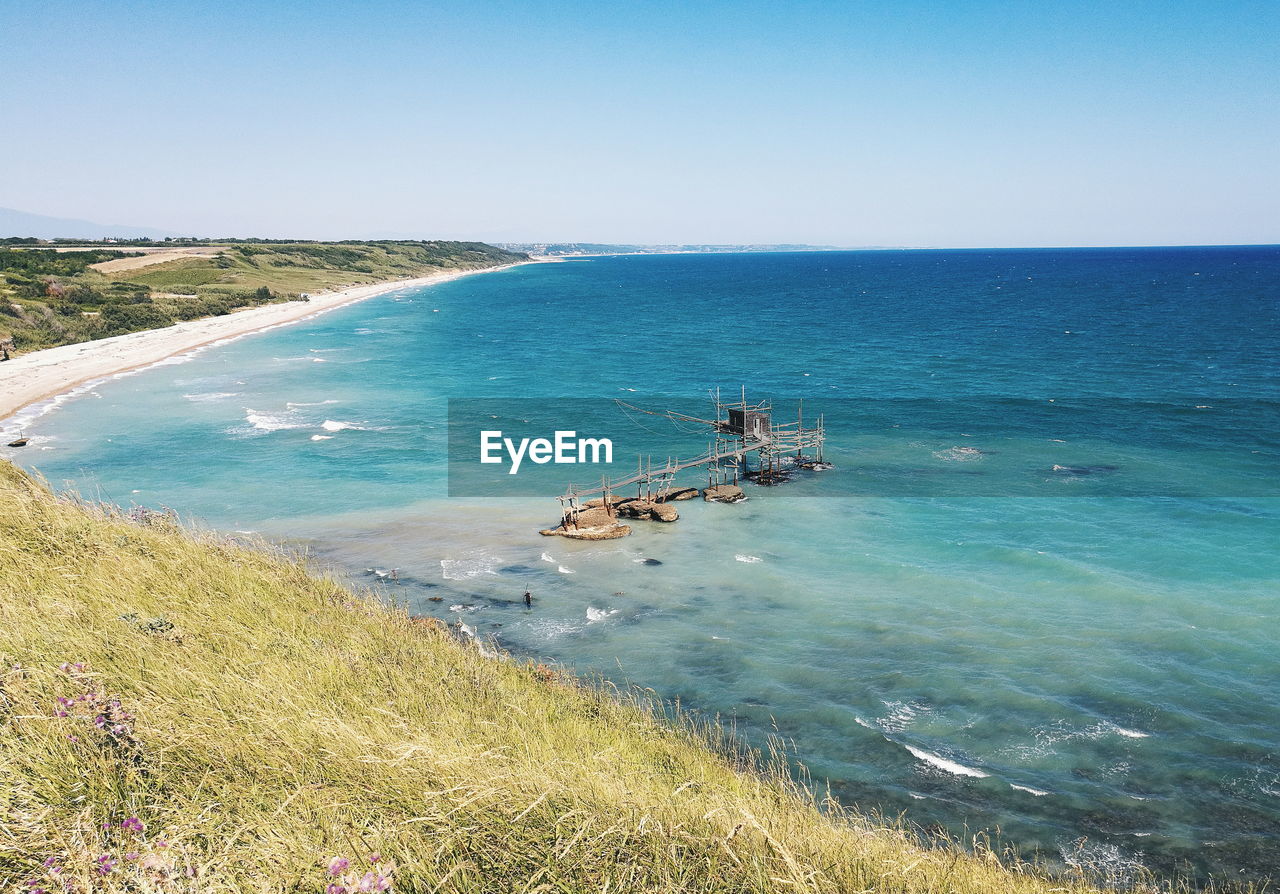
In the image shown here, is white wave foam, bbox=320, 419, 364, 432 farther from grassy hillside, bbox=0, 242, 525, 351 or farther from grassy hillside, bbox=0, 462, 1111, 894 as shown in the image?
grassy hillside, bbox=0, 242, 525, 351

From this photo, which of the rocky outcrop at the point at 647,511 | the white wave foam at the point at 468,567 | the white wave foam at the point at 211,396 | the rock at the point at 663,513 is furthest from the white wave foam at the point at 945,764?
the white wave foam at the point at 211,396

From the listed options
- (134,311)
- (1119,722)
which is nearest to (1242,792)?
(1119,722)

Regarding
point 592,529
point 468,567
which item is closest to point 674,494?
point 592,529

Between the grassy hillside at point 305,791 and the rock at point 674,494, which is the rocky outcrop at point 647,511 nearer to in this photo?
the rock at point 674,494

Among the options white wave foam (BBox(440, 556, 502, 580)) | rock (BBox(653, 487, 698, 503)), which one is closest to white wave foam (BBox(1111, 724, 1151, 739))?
white wave foam (BBox(440, 556, 502, 580))

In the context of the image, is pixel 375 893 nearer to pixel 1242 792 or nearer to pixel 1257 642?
pixel 1242 792

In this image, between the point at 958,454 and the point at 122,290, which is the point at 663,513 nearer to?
the point at 958,454

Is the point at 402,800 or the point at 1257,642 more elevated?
the point at 402,800
